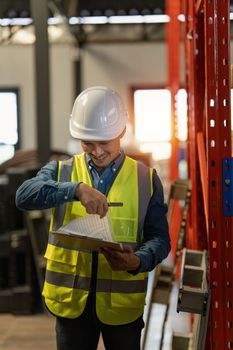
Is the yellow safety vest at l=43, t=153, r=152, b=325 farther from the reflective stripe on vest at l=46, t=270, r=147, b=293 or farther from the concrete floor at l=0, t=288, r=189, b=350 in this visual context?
the concrete floor at l=0, t=288, r=189, b=350

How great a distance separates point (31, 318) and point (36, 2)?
2.97 meters

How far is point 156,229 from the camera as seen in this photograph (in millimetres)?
2609

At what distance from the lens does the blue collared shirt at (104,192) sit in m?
2.45

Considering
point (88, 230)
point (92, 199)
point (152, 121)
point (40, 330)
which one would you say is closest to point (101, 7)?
point (152, 121)

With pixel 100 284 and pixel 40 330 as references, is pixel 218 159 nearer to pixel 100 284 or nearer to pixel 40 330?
pixel 100 284

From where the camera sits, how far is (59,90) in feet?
46.5

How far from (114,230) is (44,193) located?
31cm

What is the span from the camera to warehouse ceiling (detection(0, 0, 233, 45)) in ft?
37.9

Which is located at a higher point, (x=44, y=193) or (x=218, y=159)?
(x=218, y=159)

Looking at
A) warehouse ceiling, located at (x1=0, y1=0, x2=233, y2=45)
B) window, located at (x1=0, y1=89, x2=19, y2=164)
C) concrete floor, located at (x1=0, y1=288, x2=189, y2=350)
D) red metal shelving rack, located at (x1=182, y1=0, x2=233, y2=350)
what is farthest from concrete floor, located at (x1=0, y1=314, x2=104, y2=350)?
window, located at (x1=0, y1=89, x2=19, y2=164)

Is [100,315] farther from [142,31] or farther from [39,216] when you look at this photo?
[142,31]

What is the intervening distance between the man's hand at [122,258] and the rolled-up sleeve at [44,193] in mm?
240

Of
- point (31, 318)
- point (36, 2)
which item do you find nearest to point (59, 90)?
point (36, 2)

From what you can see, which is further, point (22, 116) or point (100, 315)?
point (22, 116)
